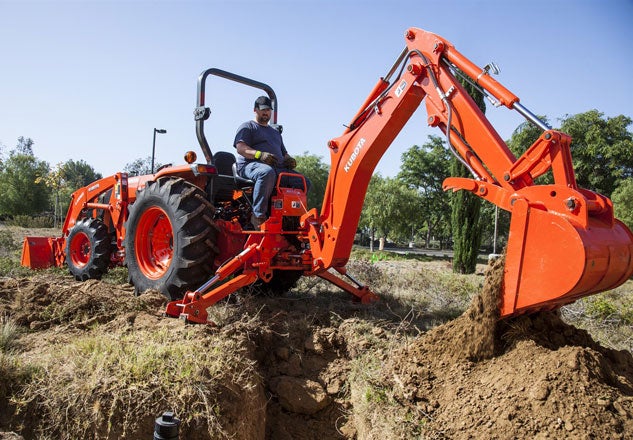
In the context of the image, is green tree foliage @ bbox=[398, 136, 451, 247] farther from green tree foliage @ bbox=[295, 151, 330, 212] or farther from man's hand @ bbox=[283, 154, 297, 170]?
man's hand @ bbox=[283, 154, 297, 170]

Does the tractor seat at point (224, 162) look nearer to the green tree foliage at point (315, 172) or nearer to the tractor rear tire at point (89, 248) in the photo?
the tractor rear tire at point (89, 248)

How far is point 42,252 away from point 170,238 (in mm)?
3572

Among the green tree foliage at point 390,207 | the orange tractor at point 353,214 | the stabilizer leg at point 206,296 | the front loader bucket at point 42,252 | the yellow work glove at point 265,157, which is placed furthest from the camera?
the green tree foliage at point 390,207

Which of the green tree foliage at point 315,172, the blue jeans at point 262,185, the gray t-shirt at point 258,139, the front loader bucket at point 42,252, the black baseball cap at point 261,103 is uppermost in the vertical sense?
the green tree foliage at point 315,172

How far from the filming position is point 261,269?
5.13 m

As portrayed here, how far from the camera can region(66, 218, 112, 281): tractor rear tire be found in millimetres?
6859

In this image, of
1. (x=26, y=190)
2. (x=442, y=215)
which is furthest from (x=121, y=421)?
(x=26, y=190)

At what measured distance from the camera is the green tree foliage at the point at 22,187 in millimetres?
35784

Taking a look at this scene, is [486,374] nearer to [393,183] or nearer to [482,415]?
[482,415]

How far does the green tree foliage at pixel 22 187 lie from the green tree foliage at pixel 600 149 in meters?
36.1

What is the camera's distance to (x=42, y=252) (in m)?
8.20

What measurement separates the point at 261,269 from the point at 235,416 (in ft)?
6.17

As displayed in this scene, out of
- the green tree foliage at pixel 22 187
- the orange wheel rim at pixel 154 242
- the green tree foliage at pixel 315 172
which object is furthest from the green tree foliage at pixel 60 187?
the orange wheel rim at pixel 154 242

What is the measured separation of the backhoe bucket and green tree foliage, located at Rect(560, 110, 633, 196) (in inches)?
1070
